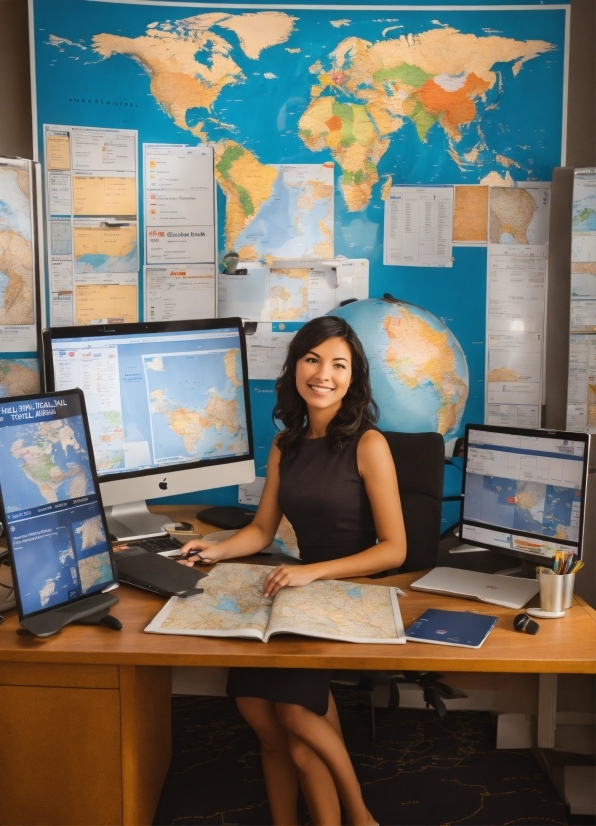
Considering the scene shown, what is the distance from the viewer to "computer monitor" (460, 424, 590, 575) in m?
1.74

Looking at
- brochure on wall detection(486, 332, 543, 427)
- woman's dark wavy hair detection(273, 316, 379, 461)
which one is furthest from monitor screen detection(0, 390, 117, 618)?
brochure on wall detection(486, 332, 543, 427)

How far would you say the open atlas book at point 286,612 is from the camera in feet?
4.61

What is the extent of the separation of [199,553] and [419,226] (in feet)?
4.54

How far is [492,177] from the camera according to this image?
8.38ft

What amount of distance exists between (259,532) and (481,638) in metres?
0.75

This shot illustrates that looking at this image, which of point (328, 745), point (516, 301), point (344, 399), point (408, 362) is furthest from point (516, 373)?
point (328, 745)

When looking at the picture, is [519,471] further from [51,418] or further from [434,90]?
[434,90]

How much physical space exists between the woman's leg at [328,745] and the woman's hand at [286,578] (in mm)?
251

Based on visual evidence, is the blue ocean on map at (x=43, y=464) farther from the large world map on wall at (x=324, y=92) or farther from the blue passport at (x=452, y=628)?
the large world map on wall at (x=324, y=92)

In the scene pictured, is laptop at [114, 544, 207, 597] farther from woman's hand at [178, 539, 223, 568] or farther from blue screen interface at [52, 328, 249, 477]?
blue screen interface at [52, 328, 249, 477]

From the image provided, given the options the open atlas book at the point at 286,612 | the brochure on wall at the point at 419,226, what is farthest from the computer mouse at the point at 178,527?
the brochure on wall at the point at 419,226

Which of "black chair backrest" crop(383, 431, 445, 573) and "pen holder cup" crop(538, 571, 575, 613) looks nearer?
"pen holder cup" crop(538, 571, 575, 613)

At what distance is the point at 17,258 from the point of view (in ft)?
7.94

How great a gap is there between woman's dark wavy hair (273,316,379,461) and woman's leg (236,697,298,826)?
65cm
